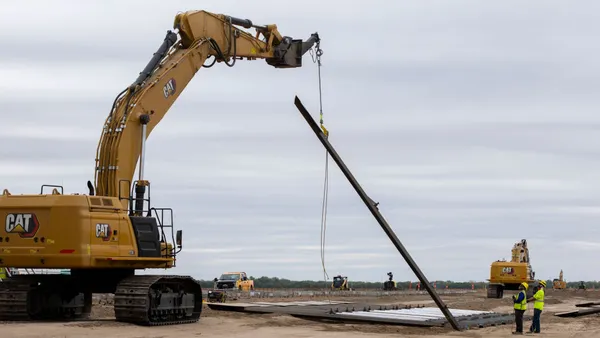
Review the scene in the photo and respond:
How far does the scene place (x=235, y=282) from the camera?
6688 centimetres

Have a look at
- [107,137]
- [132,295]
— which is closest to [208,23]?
[107,137]

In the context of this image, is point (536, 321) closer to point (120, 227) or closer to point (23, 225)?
point (120, 227)

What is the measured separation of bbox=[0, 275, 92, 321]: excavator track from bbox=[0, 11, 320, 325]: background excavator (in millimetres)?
29

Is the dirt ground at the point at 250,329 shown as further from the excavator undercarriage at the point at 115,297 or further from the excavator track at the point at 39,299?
the excavator track at the point at 39,299

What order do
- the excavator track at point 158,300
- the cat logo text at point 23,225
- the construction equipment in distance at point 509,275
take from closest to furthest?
1. the cat logo text at point 23,225
2. the excavator track at point 158,300
3. the construction equipment in distance at point 509,275

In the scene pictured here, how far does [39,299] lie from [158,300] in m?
3.80

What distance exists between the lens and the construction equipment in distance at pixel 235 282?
65.4 m

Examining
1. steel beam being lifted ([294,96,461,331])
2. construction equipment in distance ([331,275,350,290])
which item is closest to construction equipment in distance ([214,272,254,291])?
construction equipment in distance ([331,275,350,290])

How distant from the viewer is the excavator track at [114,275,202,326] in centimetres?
2450

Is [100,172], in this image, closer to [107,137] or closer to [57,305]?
[107,137]

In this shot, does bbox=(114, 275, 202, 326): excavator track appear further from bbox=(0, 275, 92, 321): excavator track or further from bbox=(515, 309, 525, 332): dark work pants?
bbox=(515, 309, 525, 332): dark work pants

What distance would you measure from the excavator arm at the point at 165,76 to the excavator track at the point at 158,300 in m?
2.13

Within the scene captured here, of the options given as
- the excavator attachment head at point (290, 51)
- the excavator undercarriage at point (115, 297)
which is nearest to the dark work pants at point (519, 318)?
the excavator undercarriage at point (115, 297)

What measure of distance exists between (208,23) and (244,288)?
133ft
